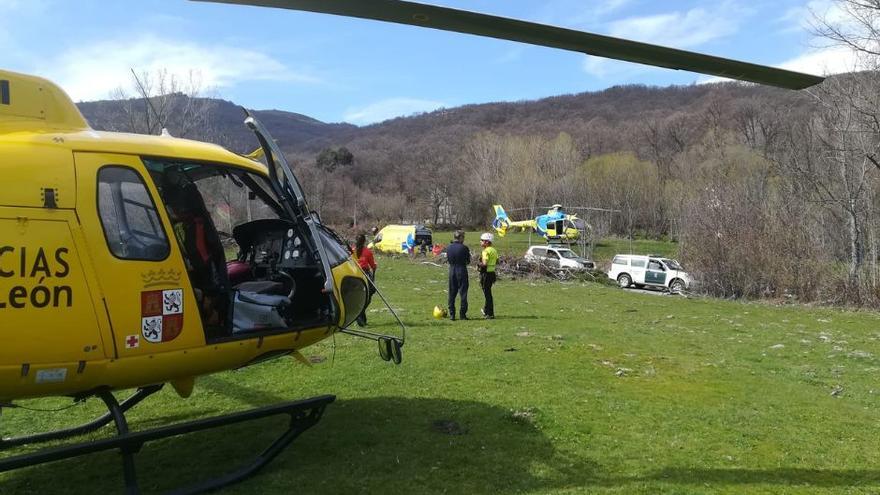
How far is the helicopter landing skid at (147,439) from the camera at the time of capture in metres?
4.13

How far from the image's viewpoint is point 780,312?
742 inches

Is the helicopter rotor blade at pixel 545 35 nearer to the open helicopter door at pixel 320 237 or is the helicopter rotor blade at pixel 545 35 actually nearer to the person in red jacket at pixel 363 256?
the open helicopter door at pixel 320 237

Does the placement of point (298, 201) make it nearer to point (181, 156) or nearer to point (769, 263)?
point (181, 156)

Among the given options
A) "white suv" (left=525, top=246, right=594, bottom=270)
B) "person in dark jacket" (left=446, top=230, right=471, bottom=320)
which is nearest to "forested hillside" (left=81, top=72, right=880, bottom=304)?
"person in dark jacket" (left=446, top=230, right=471, bottom=320)

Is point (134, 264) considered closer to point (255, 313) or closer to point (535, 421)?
point (255, 313)

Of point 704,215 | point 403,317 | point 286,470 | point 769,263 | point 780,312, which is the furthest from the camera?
point 704,215

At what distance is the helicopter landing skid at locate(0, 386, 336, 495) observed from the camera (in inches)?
163

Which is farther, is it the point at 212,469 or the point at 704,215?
the point at 704,215

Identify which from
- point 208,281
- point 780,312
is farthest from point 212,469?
point 780,312

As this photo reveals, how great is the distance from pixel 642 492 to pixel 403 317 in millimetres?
9975

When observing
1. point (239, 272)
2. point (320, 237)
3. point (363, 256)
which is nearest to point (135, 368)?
point (320, 237)

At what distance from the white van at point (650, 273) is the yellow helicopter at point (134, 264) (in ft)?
85.9

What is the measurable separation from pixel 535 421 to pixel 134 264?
13.9ft

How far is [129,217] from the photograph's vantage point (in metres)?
4.45
